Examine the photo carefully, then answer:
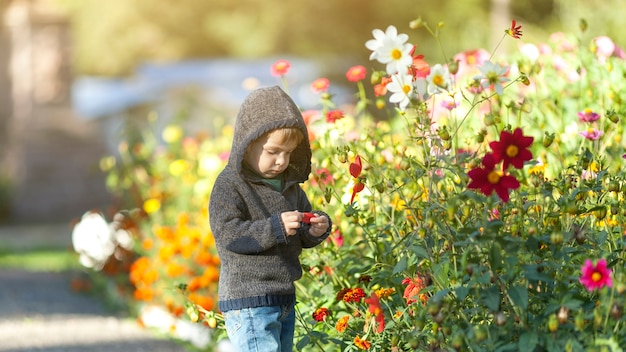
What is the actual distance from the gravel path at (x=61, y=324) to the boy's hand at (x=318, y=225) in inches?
104

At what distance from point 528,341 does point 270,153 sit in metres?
0.81

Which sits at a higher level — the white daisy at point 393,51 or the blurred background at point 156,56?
the blurred background at point 156,56

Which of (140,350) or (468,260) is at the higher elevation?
(468,260)

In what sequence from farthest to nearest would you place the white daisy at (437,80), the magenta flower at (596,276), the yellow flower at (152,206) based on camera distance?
1. the yellow flower at (152,206)
2. the white daisy at (437,80)
3. the magenta flower at (596,276)

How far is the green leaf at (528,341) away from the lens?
2.29 m

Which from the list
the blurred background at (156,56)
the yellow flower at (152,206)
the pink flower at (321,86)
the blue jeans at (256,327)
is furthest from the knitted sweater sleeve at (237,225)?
the yellow flower at (152,206)

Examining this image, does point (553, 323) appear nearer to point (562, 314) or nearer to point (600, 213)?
point (562, 314)

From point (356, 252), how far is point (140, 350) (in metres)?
2.14

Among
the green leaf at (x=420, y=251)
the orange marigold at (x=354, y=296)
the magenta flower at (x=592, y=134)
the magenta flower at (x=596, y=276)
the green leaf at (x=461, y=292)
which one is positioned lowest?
the orange marigold at (x=354, y=296)

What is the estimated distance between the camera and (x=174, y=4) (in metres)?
25.3

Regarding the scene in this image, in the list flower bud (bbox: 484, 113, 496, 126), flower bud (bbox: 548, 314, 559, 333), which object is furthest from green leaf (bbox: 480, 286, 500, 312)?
flower bud (bbox: 484, 113, 496, 126)

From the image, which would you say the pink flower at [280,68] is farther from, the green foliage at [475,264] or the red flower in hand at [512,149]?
the red flower in hand at [512,149]

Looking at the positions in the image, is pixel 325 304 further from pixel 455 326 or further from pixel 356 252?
pixel 455 326

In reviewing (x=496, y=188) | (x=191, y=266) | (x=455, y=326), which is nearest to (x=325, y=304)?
(x=455, y=326)
